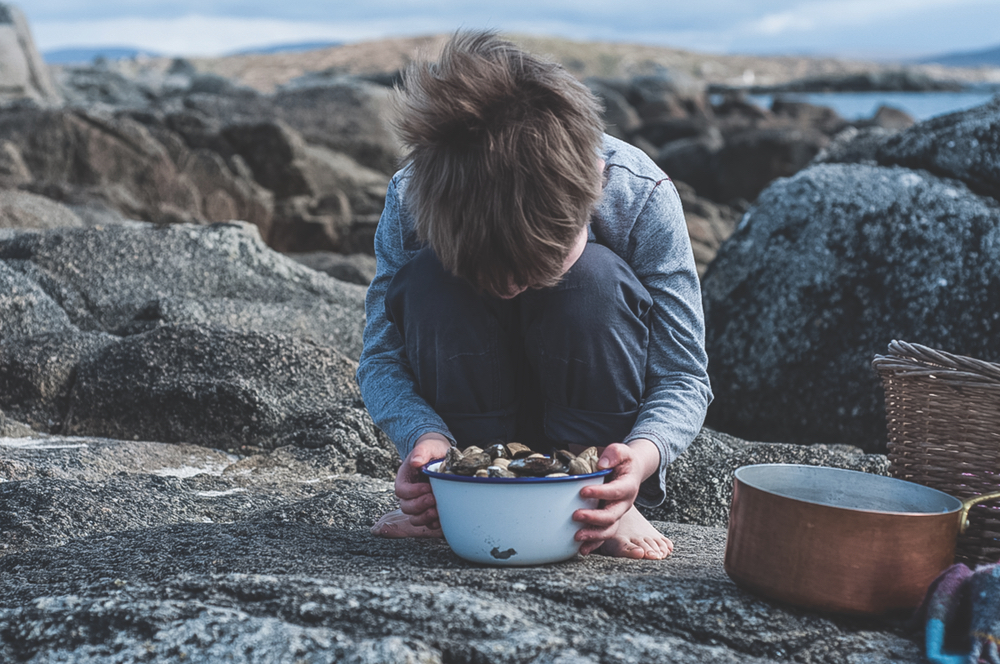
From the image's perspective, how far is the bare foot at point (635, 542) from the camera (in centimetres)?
199

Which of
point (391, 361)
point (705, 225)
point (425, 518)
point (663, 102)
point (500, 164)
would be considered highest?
point (500, 164)

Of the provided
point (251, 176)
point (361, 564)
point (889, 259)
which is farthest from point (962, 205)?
point (251, 176)

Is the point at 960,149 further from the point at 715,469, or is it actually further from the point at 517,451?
the point at 517,451

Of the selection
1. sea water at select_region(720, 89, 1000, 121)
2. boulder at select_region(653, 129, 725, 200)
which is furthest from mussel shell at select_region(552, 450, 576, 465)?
sea water at select_region(720, 89, 1000, 121)

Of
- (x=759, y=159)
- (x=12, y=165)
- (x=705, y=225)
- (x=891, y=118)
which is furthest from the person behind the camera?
(x=891, y=118)

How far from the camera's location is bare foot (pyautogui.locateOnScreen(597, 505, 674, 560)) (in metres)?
1.99

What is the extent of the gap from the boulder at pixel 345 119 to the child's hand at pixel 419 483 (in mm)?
9127

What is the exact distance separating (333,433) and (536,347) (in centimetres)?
132

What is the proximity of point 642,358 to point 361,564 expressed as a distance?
2.53 feet

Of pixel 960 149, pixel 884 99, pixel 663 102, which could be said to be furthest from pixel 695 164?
pixel 884 99

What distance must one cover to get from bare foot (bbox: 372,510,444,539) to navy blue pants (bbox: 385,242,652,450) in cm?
22

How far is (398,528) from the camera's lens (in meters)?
2.13

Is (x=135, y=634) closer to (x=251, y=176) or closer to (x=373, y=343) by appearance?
(x=373, y=343)

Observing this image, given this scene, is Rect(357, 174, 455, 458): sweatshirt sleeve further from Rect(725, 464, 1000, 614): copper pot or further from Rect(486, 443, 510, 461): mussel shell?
Rect(725, 464, 1000, 614): copper pot
